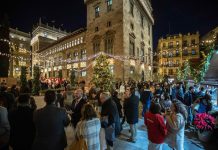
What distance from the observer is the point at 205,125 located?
6164 millimetres

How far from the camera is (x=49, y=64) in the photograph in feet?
168

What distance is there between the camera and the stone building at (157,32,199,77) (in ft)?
198

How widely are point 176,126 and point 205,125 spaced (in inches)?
102

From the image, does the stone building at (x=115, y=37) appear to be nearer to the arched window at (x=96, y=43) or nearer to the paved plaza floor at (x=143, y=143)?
the arched window at (x=96, y=43)

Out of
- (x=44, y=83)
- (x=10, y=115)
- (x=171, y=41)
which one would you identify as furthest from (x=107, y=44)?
(x=171, y=41)

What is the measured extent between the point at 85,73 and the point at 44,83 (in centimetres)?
1079

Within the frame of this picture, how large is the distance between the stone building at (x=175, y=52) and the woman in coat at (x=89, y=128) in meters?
60.3

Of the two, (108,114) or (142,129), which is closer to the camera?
(108,114)

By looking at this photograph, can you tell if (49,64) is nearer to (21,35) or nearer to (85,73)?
(85,73)

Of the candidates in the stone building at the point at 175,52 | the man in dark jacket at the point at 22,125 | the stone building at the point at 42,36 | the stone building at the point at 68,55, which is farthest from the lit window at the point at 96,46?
the stone building at the point at 175,52

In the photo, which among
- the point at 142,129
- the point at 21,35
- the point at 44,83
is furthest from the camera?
the point at 21,35

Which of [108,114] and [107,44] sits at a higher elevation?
[107,44]

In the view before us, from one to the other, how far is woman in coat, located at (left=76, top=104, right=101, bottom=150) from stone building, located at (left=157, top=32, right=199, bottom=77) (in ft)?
198

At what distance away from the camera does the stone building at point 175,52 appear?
198 ft
